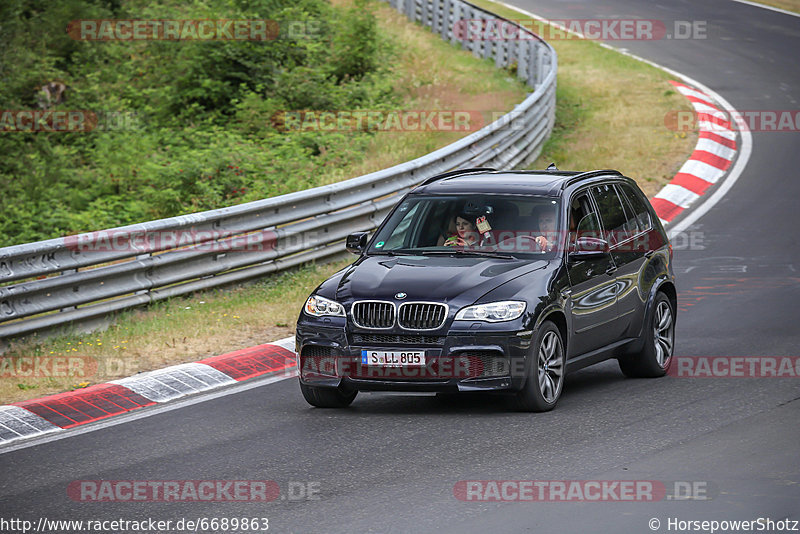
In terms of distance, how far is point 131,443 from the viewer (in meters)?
8.16

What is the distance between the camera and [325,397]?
9.08 metres

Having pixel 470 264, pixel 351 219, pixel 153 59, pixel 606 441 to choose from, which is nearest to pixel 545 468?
pixel 606 441

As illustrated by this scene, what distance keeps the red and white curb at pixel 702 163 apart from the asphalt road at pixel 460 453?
23.0 feet

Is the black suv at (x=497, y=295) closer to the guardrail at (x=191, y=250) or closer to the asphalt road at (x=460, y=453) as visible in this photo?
the asphalt road at (x=460, y=453)

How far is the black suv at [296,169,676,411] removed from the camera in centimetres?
840

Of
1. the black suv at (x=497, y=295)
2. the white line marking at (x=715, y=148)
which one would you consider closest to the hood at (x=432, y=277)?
the black suv at (x=497, y=295)

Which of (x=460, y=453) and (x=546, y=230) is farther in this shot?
(x=546, y=230)

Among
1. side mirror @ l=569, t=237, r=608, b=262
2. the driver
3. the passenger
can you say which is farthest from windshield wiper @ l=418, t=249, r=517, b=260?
side mirror @ l=569, t=237, r=608, b=262

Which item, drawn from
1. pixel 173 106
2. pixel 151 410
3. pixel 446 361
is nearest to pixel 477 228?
pixel 446 361

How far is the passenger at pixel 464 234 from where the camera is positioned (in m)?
9.41

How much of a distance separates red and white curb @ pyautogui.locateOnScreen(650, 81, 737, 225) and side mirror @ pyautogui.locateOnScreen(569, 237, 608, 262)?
8.95 meters

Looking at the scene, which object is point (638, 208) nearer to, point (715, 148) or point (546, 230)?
point (546, 230)

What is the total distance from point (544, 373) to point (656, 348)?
1.91 meters

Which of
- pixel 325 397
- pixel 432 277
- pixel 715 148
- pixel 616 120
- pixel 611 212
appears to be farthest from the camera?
pixel 616 120
